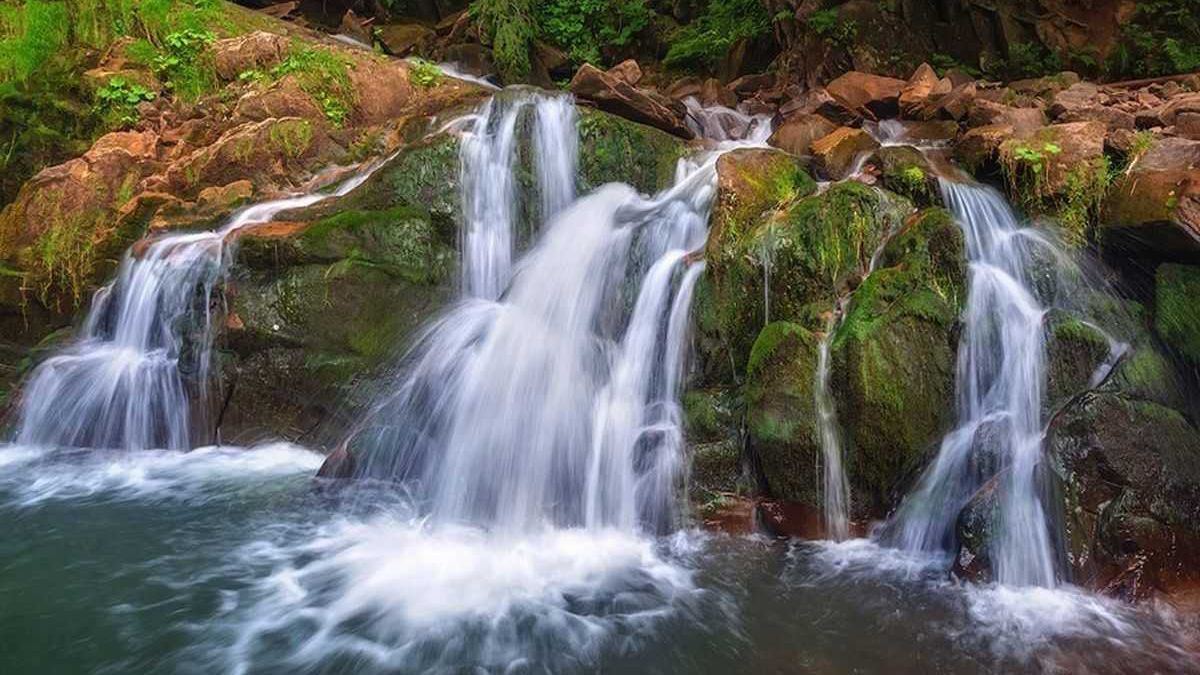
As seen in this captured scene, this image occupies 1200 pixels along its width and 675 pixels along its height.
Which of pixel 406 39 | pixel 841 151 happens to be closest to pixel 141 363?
pixel 841 151

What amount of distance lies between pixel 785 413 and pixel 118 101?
932cm

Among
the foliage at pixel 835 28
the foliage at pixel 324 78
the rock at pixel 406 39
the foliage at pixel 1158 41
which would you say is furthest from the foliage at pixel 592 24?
the foliage at pixel 1158 41

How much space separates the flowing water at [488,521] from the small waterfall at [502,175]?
0.08 ft

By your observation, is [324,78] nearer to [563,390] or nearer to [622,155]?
[622,155]

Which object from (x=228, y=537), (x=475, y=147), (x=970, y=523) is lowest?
(x=228, y=537)

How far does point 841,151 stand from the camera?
7621 millimetres

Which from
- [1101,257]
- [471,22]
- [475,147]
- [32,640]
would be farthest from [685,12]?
[32,640]

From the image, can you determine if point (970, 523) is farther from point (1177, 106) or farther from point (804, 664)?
point (1177, 106)

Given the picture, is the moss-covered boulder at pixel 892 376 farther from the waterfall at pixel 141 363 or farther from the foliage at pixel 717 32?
the foliage at pixel 717 32

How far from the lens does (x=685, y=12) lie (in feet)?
47.9

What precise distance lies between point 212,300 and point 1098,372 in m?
7.62

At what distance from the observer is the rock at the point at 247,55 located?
10.2 m

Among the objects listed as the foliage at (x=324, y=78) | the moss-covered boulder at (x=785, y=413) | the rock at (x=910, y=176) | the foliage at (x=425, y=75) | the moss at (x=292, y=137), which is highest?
the foliage at (x=425, y=75)

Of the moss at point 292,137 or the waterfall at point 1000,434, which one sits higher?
the moss at point 292,137
